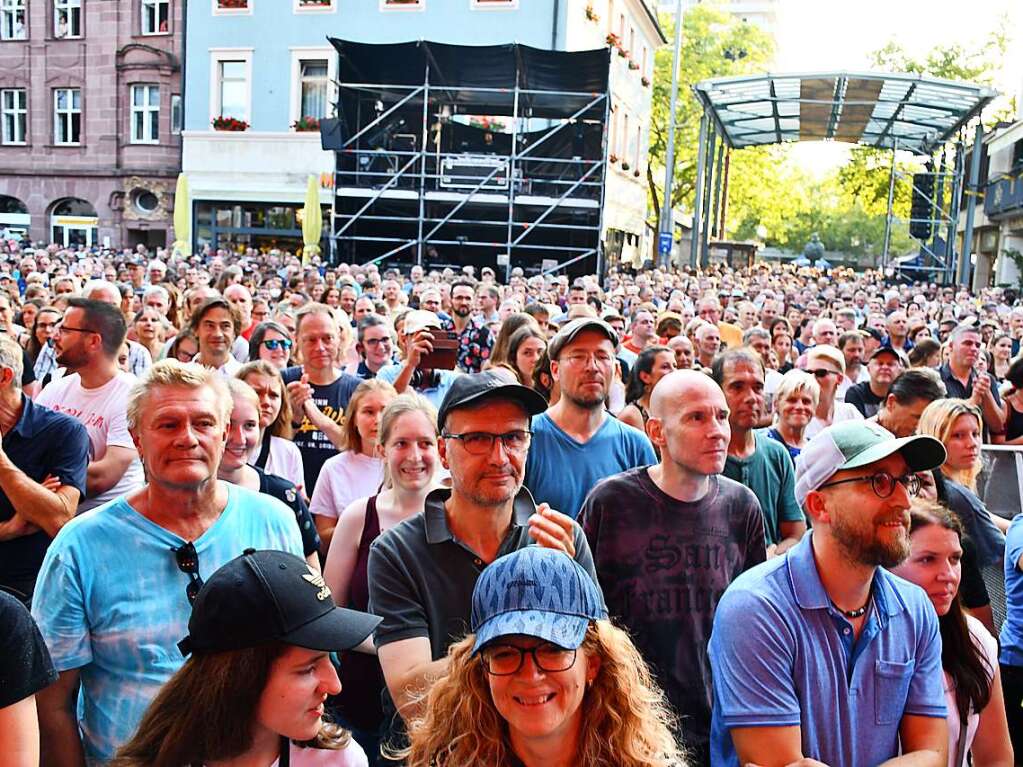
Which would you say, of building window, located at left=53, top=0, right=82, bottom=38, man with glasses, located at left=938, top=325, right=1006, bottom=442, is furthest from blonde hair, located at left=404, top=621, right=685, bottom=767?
building window, located at left=53, top=0, right=82, bottom=38

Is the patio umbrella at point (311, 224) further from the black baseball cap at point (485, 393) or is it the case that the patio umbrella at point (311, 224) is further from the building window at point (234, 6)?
the black baseball cap at point (485, 393)

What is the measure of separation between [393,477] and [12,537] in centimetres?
144

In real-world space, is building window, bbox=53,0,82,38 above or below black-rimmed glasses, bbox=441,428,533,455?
above

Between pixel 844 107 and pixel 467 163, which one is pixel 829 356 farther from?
pixel 844 107

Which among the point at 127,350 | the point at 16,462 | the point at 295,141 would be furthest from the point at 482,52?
the point at 16,462

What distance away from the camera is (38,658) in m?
2.63

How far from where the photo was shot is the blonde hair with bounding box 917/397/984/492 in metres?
5.22

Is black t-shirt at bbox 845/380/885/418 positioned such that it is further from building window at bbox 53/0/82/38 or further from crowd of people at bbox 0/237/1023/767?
building window at bbox 53/0/82/38

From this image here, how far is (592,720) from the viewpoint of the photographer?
246 cm

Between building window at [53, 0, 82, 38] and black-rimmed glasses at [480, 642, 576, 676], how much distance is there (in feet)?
130

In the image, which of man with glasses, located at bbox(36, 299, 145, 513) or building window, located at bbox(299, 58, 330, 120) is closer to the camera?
man with glasses, located at bbox(36, 299, 145, 513)

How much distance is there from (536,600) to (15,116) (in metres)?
41.0

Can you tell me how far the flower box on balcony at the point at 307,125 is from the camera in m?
33.2

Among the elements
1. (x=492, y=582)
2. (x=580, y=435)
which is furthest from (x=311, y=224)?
(x=492, y=582)
